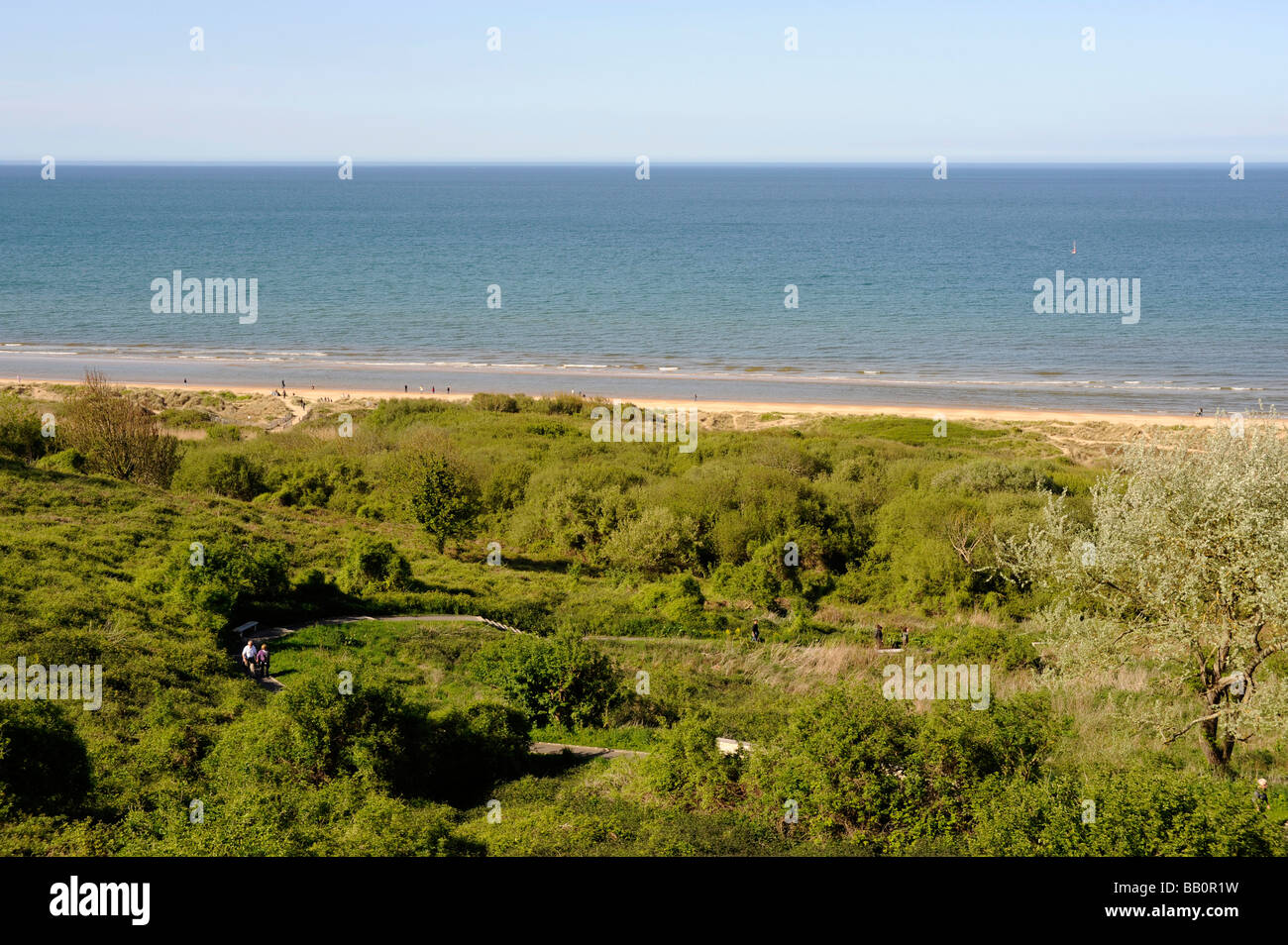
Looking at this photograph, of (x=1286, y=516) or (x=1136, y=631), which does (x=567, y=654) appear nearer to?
(x=1136, y=631)

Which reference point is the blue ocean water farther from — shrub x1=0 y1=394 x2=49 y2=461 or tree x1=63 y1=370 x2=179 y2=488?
shrub x1=0 y1=394 x2=49 y2=461

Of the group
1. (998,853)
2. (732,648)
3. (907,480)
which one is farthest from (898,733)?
(907,480)

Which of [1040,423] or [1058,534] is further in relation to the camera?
[1040,423]

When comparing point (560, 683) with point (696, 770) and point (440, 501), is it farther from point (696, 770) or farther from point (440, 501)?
point (440, 501)

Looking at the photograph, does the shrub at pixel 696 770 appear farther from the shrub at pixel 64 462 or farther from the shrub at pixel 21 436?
the shrub at pixel 21 436

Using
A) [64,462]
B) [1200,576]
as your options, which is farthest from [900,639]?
[64,462]

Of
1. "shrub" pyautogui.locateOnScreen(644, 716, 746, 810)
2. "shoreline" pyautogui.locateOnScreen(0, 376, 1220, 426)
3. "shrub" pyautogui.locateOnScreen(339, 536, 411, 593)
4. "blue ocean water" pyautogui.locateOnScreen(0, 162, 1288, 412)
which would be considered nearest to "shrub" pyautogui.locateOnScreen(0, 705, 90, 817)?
"shrub" pyautogui.locateOnScreen(644, 716, 746, 810)

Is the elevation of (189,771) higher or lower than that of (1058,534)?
lower
